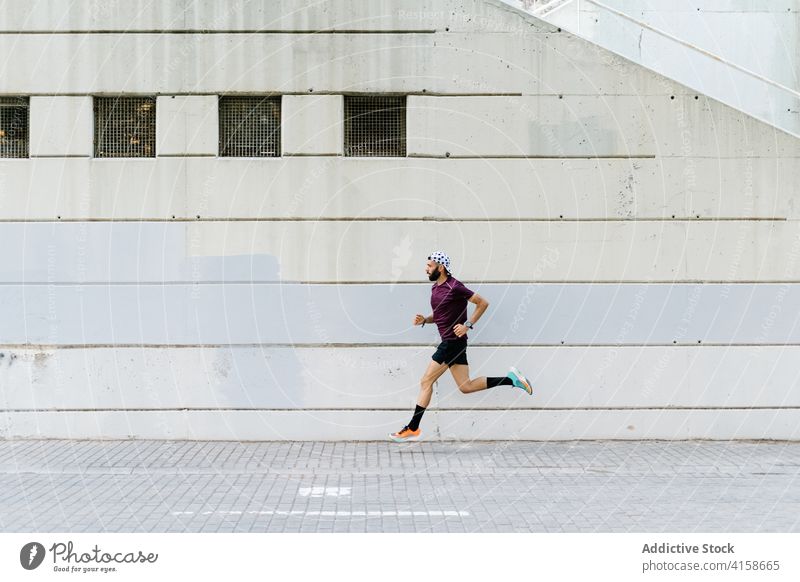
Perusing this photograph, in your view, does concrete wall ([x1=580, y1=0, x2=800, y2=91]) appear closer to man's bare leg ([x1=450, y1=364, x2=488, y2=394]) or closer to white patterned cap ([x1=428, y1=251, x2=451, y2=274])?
white patterned cap ([x1=428, y1=251, x2=451, y2=274])

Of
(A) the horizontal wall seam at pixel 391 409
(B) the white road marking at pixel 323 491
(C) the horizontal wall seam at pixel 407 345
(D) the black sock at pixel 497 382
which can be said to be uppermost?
(C) the horizontal wall seam at pixel 407 345

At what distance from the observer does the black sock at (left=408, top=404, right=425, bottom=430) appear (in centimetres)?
1223

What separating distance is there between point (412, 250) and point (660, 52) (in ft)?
13.9

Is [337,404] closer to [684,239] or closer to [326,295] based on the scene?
[326,295]

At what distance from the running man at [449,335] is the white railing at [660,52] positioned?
12.0ft

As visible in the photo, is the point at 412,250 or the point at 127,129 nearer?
the point at 412,250

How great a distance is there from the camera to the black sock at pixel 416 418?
12227mm

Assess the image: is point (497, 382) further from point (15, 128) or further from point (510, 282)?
point (15, 128)

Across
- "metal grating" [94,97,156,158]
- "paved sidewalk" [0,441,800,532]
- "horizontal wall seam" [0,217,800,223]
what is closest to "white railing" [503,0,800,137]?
"horizontal wall seam" [0,217,800,223]

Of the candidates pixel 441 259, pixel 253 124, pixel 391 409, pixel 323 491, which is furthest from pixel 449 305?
pixel 253 124

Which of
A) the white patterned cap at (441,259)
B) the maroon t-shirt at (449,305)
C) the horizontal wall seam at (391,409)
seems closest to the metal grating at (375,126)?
the white patterned cap at (441,259)

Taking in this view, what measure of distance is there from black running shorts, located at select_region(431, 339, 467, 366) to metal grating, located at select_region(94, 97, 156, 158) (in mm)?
4402

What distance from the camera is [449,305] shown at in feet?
40.0

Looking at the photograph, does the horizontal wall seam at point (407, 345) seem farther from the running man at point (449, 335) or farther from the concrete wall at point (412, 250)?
the running man at point (449, 335)
